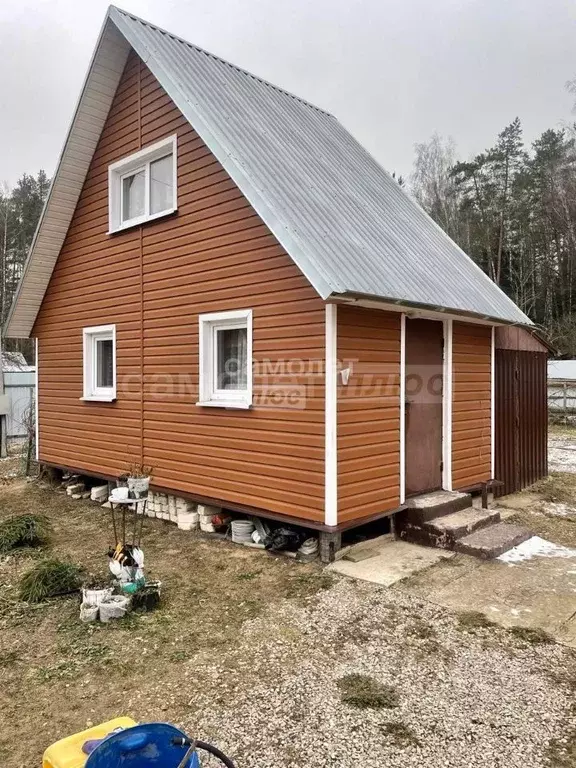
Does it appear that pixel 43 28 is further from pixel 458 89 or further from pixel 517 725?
pixel 517 725

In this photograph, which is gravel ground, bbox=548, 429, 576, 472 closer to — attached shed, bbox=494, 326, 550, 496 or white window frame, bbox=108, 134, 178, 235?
attached shed, bbox=494, 326, 550, 496

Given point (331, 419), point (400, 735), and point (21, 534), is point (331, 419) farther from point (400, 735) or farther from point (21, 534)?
point (21, 534)

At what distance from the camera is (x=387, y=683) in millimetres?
3289

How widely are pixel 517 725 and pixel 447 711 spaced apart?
35cm

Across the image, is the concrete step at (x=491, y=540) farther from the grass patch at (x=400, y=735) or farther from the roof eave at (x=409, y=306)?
the grass patch at (x=400, y=735)

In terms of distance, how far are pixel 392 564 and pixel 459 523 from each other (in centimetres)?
108

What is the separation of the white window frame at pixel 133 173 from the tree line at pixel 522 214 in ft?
75.6

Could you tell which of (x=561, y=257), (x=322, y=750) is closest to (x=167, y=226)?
(x=322, y=750)

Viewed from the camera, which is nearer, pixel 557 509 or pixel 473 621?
pixel 473 621

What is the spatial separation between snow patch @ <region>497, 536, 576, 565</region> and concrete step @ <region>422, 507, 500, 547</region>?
0.44 m

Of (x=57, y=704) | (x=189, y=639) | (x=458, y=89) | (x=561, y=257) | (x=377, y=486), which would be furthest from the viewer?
(x=458, y=89)

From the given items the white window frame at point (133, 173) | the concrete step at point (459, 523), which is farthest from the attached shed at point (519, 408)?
the white window frame at point (133, 173)

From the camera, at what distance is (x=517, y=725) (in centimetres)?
288

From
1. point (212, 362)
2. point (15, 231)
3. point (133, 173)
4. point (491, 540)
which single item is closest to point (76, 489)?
point (212, 362)
